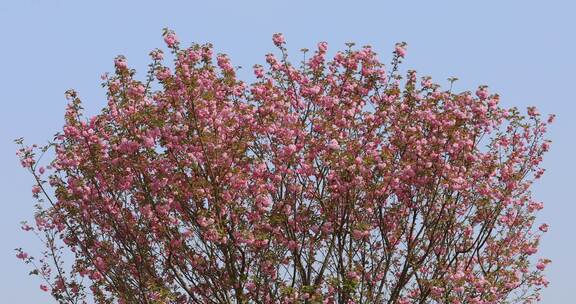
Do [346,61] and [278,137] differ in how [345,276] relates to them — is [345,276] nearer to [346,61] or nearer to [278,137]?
[278,137]

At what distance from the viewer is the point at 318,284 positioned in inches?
731

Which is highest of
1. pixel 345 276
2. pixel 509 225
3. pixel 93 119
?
pixel 93 119

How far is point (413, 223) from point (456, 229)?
1.17m

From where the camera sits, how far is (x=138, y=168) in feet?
58.1

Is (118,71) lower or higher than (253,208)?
higher

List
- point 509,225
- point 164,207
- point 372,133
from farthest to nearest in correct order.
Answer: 1. point 509,225
2. point 372,133
3. point 164,207

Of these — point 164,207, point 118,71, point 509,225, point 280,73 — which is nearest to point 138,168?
point 164,207

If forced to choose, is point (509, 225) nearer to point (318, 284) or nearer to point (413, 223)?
point (413, 223)

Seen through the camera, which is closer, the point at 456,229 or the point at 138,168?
the point at 138,168

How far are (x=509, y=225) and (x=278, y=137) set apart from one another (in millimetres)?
5556

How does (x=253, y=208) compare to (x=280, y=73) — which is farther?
(x=280, y=73)

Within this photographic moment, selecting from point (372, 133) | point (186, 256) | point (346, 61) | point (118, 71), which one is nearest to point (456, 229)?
point (372, 133)

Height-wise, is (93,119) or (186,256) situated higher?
(93,119)

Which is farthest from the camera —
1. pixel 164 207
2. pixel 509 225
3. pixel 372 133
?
pixel 509 225
